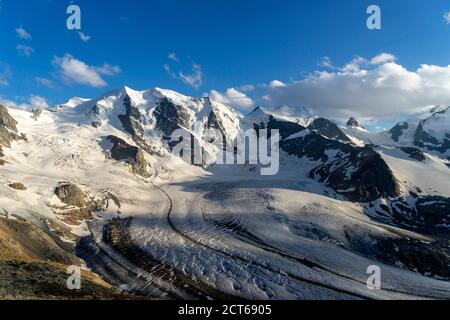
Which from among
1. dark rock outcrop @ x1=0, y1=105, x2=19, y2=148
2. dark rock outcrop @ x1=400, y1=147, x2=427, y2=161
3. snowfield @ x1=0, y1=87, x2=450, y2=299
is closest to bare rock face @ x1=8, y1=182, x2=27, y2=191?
snowfield @ x1=0, y1=87, x2=450, y2=299

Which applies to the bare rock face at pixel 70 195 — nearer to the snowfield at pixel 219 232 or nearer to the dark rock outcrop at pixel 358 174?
the snowfield at pixel 219 232

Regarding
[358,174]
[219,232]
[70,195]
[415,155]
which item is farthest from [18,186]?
[415,155]

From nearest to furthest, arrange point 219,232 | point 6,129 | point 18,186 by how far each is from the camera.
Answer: point 219,232, point 18,186, point 6,129

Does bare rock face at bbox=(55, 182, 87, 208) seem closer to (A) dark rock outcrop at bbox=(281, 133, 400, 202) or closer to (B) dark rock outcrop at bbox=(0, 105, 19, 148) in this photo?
(B) dark rock outcrop at bbox=(0, 105, 19, 148)

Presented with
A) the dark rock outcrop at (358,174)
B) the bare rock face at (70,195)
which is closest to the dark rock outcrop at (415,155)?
the dark rock outcrop at (358,174)

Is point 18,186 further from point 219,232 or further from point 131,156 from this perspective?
point 131,156
